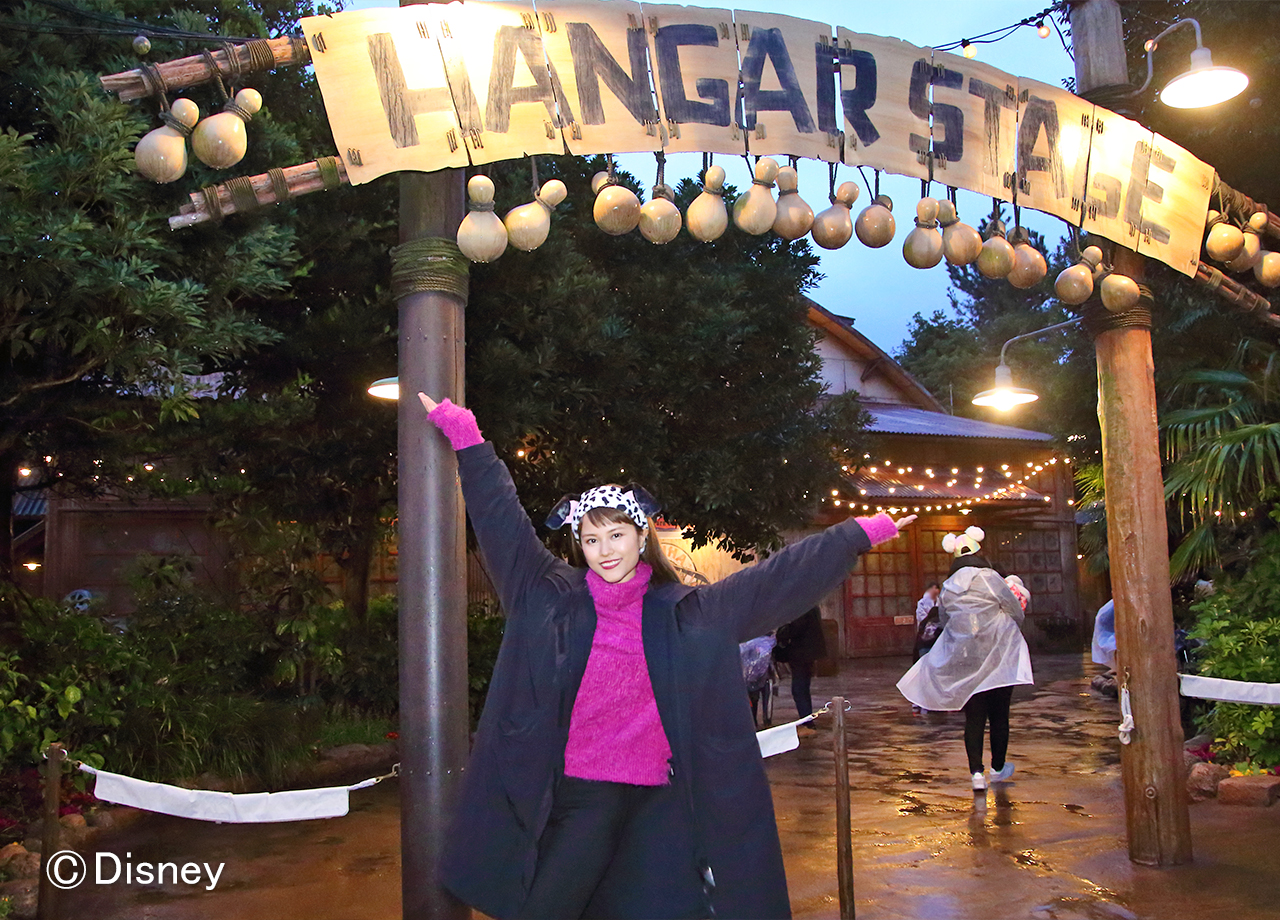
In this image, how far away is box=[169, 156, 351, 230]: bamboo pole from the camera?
3926mm

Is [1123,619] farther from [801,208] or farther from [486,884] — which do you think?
[486,884]

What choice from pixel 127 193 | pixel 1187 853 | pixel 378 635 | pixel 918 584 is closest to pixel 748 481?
pixel 378 635

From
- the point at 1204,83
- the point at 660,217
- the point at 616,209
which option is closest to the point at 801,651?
the point at 1204,83

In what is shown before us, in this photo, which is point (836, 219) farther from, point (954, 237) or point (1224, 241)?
point (1224, 241)

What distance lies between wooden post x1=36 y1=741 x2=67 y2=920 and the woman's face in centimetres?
252

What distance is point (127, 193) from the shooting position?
485cm

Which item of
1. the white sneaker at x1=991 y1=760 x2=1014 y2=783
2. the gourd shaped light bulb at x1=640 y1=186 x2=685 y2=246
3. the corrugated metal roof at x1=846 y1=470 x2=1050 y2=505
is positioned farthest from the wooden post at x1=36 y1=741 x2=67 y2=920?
the corrugated metal roof at x1=846 y1=470 x2=1050 y2=505

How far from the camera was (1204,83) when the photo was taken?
198 inches

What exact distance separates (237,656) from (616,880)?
6706mm

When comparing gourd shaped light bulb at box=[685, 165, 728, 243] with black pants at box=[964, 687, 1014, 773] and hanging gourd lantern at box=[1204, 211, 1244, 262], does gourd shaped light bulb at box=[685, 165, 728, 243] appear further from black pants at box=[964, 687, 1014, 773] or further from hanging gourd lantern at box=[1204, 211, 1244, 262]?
black pants at box=[964, 687, 1014, 773]

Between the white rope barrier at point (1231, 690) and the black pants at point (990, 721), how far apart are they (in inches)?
51.1

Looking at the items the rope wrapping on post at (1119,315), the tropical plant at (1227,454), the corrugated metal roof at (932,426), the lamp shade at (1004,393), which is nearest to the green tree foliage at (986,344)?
the corrugated metal roof at (932,426)

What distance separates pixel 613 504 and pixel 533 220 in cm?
154

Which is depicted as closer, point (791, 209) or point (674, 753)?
point (674, 753)
